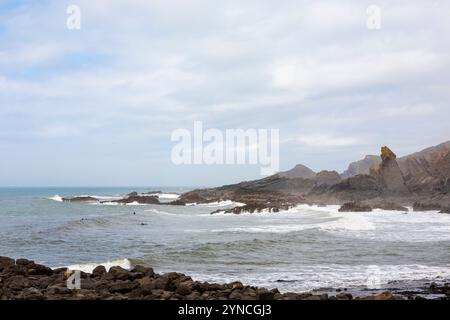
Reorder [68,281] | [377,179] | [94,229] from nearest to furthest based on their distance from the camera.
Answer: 1. [68,281]
2. [94,229]
3. [377,179]

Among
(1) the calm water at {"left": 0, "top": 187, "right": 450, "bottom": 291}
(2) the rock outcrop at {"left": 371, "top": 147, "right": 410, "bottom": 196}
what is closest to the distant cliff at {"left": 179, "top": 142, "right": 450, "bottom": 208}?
(2) the rock outcrop at {"left": 371, "top": 147, "right": 410, "bottom": 196}

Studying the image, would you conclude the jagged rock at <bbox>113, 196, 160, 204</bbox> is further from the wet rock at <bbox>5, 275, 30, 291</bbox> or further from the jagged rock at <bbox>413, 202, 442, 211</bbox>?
the wet rock at <bbox>5, 275, 30, 291</bbox>

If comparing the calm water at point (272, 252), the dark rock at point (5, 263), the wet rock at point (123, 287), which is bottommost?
the calm water at point (272, 252)

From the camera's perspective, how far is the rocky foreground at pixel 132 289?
10.9 m

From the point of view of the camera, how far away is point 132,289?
1188 cm

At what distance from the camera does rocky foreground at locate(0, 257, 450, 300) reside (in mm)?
10906

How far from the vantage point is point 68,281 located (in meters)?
13.3

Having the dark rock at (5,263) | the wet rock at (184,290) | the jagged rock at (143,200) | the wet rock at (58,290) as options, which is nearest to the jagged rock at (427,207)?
the dark rock at (5,263)

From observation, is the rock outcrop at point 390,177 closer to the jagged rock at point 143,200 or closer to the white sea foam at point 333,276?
the jagged rock at point 143,200

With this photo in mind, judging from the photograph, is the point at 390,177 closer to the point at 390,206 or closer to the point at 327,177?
the point at 390,206
